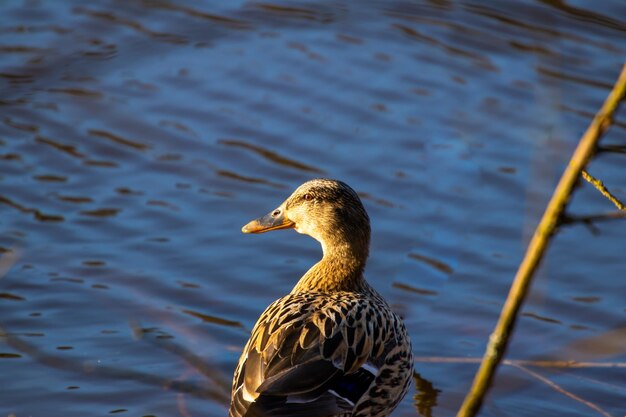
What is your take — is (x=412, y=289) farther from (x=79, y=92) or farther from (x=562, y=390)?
(x=79, y=92)

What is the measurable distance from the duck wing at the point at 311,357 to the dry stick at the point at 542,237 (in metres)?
2.44

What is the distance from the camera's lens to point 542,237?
224cm

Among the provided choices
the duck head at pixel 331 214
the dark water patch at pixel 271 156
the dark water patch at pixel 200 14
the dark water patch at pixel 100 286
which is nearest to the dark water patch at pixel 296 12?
the dark water patch at pixel 200 14

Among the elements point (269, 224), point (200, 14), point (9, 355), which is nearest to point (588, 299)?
point (269, 224)

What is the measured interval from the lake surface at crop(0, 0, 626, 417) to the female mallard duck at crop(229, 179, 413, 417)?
88 cm

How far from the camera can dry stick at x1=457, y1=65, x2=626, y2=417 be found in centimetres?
212

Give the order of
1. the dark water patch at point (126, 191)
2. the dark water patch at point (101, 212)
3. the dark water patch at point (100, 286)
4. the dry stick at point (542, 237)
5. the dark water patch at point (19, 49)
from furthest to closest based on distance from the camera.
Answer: the dark water patch at point (19, 49), the dark water patch at point (126, 191), the dark water patch at point (101, 212), the dark water patch at point (100, 286), the dry stick at point (542, 237)

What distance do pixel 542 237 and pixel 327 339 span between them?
2.99 meters

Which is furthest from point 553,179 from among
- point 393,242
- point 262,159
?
point 262,159

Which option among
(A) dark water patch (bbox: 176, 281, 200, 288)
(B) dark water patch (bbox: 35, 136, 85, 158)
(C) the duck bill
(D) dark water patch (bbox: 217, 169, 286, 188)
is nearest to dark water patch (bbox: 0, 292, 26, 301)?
(A) dark water patch (bbox: 176, 281, 200, 288)

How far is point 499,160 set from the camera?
9109mm

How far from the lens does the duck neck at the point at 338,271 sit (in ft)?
20.0

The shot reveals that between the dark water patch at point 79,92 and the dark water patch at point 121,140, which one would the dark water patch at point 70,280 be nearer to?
the dark water patch at point 121,140

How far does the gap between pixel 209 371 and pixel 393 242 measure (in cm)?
204
